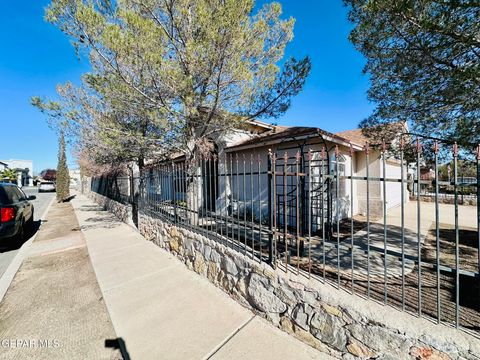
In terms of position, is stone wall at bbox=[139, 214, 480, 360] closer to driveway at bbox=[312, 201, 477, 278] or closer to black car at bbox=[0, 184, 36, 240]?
driveway at bbox=[312, 201, 477, 278]

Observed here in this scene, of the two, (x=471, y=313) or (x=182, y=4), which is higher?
(x=182, y=4)

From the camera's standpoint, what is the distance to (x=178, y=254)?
18.4 ft

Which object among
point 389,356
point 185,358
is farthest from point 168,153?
point 389,356

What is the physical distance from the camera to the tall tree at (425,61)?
3.35 metres

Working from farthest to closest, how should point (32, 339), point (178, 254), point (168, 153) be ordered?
point (168, 153)
point (178, 254)
point (32, 339)

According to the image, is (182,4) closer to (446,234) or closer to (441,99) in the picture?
(441,99)

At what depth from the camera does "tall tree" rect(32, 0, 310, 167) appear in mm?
4215

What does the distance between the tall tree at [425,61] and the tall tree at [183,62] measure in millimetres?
1567

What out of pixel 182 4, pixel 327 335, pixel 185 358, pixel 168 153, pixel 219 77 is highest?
pixel 182 4

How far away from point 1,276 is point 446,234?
38.1 ft

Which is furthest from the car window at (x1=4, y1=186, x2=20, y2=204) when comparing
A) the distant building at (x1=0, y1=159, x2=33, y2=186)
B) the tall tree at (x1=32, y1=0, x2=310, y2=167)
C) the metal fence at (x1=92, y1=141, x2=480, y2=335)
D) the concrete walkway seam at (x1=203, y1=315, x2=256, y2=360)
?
the distant building at (x1=0, y1=159, x2=33, y2=186)

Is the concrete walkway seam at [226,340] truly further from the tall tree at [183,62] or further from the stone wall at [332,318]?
the tall tree at [183,62]

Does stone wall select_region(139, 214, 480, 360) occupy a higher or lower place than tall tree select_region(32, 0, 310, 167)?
lower

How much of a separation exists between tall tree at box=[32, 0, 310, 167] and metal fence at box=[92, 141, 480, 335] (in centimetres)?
124
